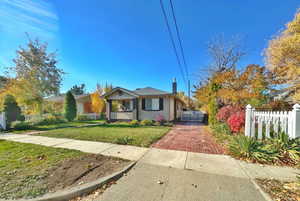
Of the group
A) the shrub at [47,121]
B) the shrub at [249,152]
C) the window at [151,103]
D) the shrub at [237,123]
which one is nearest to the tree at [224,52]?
the window at [151,103]

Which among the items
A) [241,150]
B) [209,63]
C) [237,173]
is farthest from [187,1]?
[209,63]

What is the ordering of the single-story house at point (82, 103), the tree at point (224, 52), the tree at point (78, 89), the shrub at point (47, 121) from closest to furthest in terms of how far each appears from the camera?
1. the shrub at point (47, 121)
2. the tree at point (224, 52)
3. the single-story house at point (82, 103)
4. the tree at point (78, 89)

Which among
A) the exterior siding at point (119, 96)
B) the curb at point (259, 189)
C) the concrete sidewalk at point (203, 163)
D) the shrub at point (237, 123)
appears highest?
the exterior siding at point (119, 96)

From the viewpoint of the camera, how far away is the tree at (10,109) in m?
10.9

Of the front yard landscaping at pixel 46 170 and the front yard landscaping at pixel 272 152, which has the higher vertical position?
the front yard landscaping at pixel 272 152

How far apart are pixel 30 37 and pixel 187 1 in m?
16.8

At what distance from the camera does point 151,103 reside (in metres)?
13.1

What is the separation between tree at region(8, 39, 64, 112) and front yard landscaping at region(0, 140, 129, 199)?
37.9ft

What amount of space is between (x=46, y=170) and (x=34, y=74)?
14837 millimetres

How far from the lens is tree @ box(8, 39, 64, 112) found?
1236cm

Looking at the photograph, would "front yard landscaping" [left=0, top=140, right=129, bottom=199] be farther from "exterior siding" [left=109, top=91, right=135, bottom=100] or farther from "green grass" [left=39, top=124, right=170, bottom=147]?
"exterior siding" [left=109, top=91, right=135, bottom=100]

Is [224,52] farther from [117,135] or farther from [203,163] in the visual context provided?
[117,135]

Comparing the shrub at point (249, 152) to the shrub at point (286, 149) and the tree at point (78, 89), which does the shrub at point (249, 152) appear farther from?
the tree at point (78, 89)

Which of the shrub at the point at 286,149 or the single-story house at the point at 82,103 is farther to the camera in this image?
the single-story house at the point at 82,103
